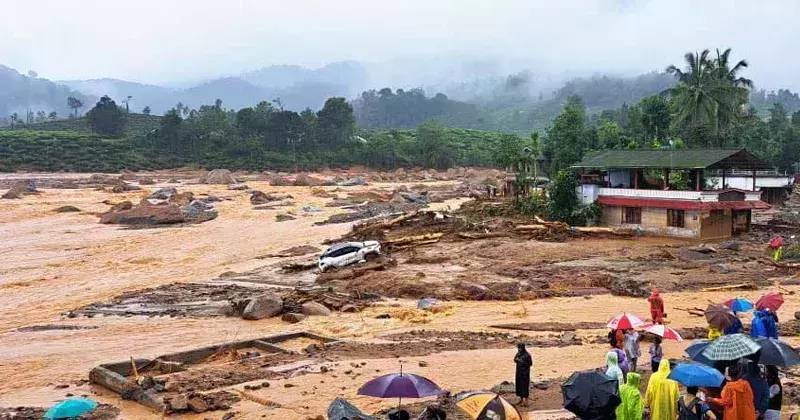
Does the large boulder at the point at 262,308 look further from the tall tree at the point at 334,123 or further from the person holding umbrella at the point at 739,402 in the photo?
the tall tree at the point at 334,123

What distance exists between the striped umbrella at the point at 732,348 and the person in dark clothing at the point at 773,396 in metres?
0.78

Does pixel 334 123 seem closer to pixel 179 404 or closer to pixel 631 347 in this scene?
pixel 179 404

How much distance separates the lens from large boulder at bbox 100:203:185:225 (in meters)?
48.2

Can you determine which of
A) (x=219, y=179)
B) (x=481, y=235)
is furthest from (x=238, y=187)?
(x=481, y=235)

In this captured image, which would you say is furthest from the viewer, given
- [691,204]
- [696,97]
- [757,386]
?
[696,97]

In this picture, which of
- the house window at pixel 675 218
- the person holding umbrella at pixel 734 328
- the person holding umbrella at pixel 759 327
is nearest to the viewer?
the person holding umbrella at pixel 759 327

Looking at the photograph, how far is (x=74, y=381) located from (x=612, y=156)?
3117cm

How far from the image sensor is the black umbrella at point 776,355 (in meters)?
9.59

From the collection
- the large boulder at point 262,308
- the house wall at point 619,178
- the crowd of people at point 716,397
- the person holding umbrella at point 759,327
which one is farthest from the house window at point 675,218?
the crowd of people at point 716,397

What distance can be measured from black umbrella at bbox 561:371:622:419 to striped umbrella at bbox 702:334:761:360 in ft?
5.62

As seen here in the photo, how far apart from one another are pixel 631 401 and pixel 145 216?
1757 inches

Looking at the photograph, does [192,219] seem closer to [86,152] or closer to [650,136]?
[650,136]

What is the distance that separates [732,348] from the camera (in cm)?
944

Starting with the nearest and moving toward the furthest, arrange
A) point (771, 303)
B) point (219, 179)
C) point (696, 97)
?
point (771, 303), point (696, 97), point (219, 179)
